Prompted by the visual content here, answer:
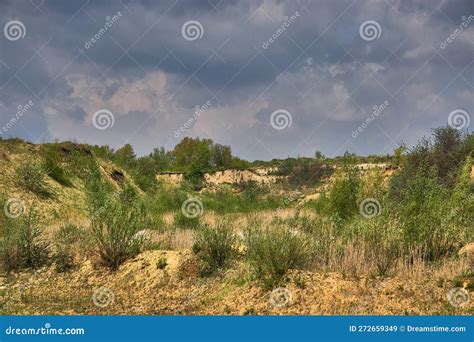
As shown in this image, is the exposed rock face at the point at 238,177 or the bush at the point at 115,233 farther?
the exposed rock face at the point at 238,177

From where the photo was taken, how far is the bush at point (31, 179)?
21719mm

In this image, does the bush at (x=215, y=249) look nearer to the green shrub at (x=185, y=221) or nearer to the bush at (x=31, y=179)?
the green shrub at (x=185, y=221)

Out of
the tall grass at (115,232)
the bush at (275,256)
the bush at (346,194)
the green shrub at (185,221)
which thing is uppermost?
the bush at (346,194)

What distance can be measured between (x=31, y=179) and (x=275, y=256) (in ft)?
56.2

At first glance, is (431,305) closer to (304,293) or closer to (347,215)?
(304,293)

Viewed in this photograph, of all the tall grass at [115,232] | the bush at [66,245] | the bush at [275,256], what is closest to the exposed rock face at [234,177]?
the bush at [66,245]

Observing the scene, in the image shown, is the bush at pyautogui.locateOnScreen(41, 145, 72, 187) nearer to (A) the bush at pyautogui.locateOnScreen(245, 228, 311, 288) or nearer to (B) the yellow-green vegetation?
(B) the yellow-green vegetation

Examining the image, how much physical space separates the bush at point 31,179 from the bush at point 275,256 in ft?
53.1

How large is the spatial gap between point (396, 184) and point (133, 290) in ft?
44.9

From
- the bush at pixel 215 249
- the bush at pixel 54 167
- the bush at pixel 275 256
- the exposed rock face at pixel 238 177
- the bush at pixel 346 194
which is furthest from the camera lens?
the exposed rock face at pixel 238 177

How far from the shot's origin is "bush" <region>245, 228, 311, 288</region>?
8.09 metres

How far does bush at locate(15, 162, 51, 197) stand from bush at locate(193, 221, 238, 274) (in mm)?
14582

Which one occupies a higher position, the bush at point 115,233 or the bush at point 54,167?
the bush at point 54,167

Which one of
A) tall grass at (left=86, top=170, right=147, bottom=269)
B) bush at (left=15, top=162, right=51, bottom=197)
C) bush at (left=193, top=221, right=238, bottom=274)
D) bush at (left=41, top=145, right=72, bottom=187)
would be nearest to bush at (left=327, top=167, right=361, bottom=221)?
bush at (left=193, top=221, right=238, bottom=274)
